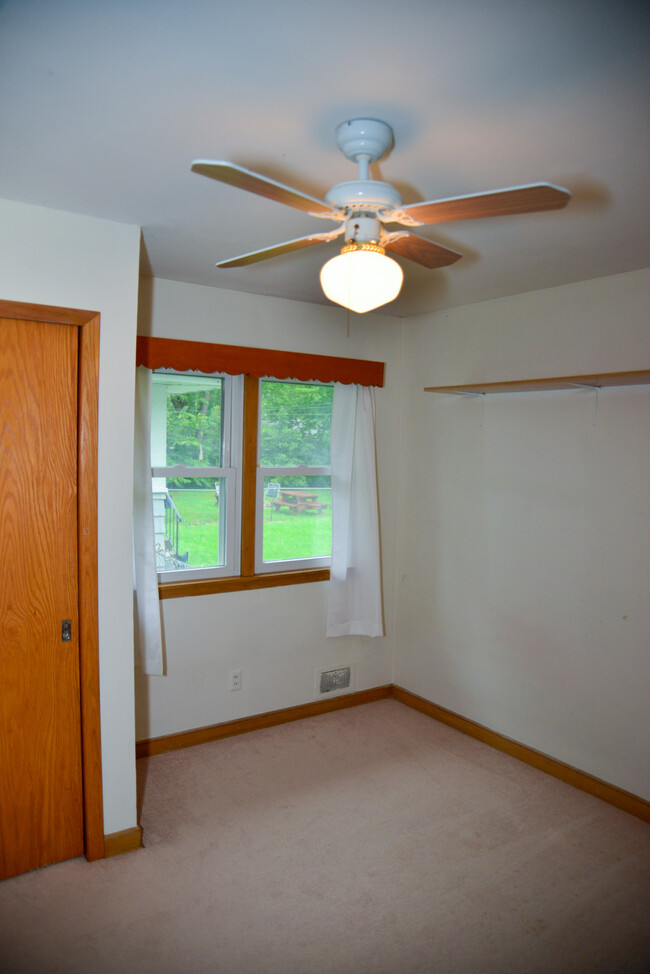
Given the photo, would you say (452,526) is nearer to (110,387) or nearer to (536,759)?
(536,759)

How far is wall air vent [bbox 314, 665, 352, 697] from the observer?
12.9 feet

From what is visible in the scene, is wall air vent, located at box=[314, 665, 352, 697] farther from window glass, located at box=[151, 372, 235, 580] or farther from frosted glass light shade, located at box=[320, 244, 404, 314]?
frosted glass light shade, located at box=[320, 244, 404, 314]

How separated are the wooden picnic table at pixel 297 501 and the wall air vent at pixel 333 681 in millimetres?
966

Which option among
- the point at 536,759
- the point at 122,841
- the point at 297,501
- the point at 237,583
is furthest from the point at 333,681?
the point at 122,841

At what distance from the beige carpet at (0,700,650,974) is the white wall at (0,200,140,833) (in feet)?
1.16

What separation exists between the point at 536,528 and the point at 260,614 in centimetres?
155

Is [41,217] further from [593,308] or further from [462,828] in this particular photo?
[462,828]

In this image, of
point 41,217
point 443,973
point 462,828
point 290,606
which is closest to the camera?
point 443,973

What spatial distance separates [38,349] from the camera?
2361mm

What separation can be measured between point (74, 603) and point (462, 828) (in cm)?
185

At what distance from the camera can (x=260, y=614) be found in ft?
12.1

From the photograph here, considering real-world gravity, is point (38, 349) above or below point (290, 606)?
above

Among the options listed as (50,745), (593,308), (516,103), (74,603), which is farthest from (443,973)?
(593,308)

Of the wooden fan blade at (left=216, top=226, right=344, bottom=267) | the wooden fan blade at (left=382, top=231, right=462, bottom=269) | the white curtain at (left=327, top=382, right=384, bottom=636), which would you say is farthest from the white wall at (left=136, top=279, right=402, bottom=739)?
the wooden fan blade at (left=382, top=231, right=462, bottom=269)
